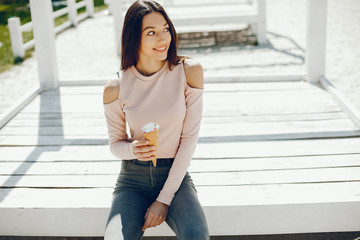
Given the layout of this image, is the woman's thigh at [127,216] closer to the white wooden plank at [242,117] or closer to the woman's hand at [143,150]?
the woman's hand at [143,150]

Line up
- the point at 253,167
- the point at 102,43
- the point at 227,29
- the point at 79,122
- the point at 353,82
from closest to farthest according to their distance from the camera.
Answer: the point at 253,167
the point at 79,122
the point at 353,82
the point at 102,43
the point at 227,29

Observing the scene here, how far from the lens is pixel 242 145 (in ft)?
10.6

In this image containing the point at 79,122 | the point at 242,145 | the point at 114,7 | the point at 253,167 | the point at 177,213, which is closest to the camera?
the point at 177,213

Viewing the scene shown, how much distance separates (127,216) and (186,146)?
43 cm

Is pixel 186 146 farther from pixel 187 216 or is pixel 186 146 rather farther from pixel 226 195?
pixel 226 195

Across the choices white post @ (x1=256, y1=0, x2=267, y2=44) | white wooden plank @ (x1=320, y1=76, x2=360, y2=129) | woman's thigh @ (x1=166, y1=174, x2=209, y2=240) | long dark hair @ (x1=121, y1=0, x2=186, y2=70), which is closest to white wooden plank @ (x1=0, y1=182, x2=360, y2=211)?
woman's thigh @ (x1=166, y1=174, x2=209, y2=240)

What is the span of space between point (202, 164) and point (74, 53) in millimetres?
5835

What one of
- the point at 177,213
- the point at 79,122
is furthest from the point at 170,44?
the point at 79,122

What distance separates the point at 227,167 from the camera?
9.59 feet

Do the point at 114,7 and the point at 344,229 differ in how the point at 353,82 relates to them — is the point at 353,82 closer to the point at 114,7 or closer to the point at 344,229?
the point at 344,229

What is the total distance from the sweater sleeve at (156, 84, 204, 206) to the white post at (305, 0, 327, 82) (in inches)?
107

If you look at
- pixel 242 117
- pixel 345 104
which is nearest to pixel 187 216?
pixel 242 117

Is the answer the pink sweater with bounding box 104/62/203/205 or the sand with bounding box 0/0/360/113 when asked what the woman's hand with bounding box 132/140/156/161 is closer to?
the pink sweater with bounding box 104/62/203/205

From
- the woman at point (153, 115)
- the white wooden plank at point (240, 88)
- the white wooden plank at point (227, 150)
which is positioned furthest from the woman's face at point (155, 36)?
the white wooden plank at point (240, 88)
